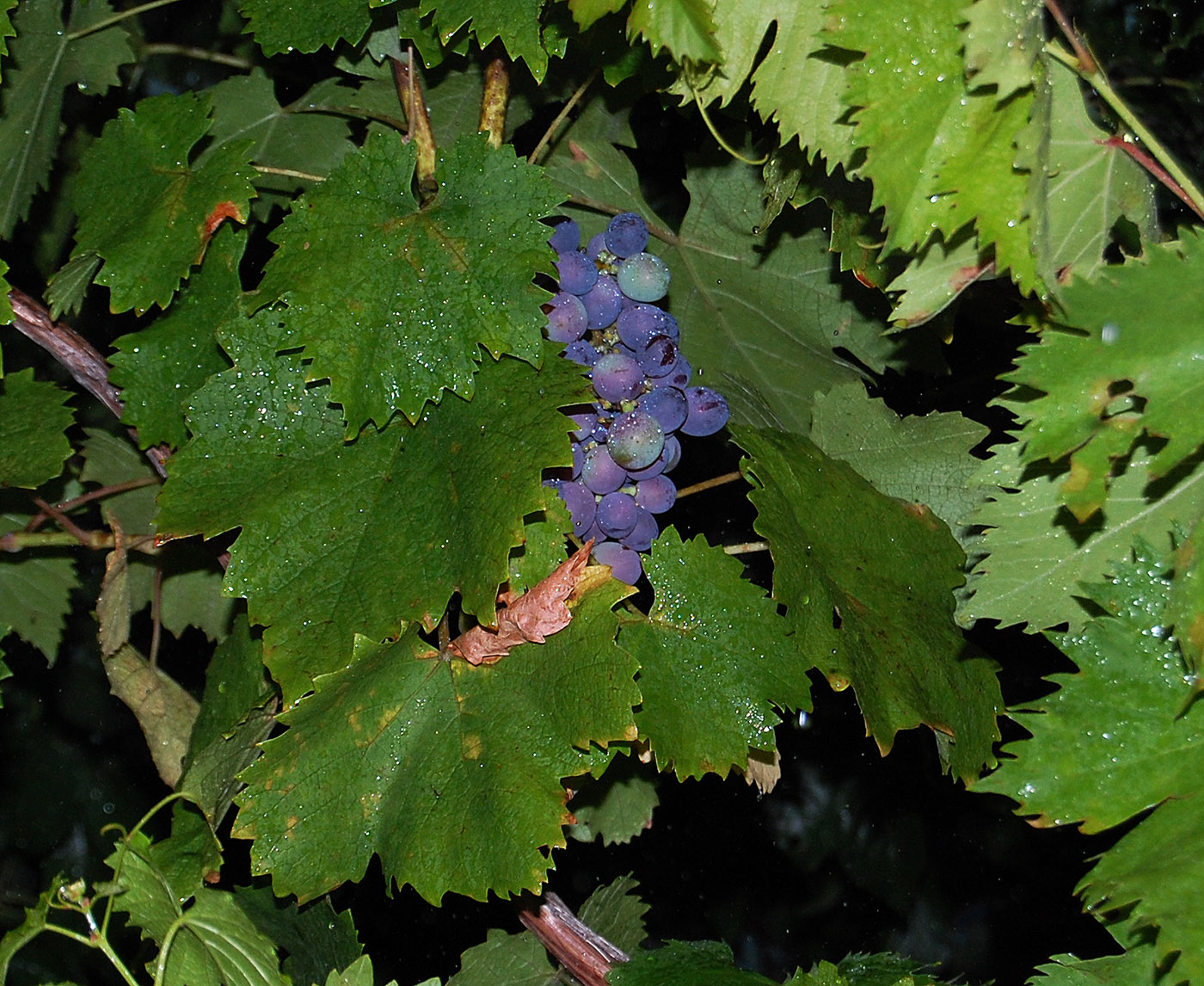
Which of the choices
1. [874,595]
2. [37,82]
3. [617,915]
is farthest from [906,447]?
[37,82]

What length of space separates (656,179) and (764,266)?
17 cm

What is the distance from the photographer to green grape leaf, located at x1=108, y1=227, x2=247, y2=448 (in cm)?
62

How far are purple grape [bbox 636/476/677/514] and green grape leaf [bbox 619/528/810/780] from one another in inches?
1.3

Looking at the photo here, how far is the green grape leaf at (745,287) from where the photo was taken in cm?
73

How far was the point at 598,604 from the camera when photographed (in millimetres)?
549

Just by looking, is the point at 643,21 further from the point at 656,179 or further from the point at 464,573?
the point at 656,179

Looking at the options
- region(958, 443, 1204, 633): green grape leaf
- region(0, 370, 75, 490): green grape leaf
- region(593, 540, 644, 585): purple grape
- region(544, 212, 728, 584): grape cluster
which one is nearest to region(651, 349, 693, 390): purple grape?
region(544, 212, 728, 584): grape cluster

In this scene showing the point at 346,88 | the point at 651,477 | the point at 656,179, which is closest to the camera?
the point at 651,477

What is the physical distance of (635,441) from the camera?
0.60 meters

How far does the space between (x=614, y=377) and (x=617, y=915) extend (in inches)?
18.4

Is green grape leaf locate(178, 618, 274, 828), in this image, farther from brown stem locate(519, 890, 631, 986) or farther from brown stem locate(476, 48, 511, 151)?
brown stem locate(476, 48, 511, 151)

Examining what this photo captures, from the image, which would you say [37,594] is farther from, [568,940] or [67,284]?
[568,940]

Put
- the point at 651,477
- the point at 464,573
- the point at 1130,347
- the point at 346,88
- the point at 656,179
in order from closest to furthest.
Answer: the point at 1130,347 → the point at 464,573 → the point at 651,477 → the point at 346,88 → the point at 656,179

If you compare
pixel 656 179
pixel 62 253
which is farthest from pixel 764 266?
pixel 62 253
